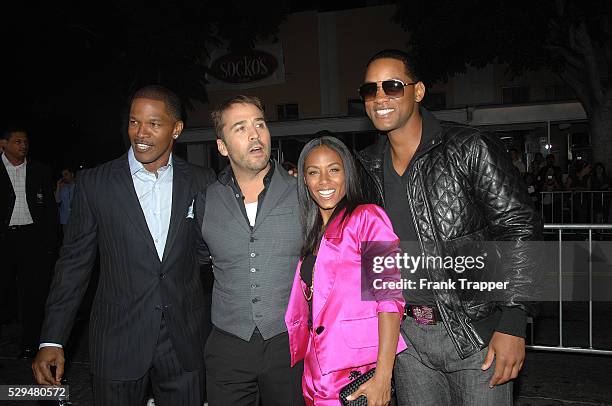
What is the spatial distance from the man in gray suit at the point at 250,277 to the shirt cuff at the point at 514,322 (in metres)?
1.13

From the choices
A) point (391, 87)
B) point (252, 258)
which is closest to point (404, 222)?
point (391, 87)

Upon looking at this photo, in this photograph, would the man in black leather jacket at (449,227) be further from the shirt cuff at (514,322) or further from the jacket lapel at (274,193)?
the jacket lapel at (274,193)

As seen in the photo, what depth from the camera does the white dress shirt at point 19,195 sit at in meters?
6.02

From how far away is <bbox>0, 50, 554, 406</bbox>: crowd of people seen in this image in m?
2.56

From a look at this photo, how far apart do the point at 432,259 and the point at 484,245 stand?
0.27 metres

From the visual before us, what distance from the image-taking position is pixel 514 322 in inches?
97.3

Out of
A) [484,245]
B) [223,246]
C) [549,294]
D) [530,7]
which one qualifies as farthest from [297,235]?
[530,7]

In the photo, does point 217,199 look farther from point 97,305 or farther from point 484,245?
point 484,245

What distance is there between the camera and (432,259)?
2.64 metres

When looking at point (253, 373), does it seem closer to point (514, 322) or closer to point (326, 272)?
point (326, 272)

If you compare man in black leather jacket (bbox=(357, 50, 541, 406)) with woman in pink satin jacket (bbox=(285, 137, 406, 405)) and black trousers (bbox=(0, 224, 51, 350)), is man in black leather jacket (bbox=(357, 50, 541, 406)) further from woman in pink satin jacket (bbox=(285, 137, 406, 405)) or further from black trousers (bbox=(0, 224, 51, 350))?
black trousers (bbox=(0, 224, 51, 350))

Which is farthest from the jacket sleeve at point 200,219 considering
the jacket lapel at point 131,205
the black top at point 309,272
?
the black top at point 309,272

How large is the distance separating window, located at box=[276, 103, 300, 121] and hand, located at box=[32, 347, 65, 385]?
22.3 meters

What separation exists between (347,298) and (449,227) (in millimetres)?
625
